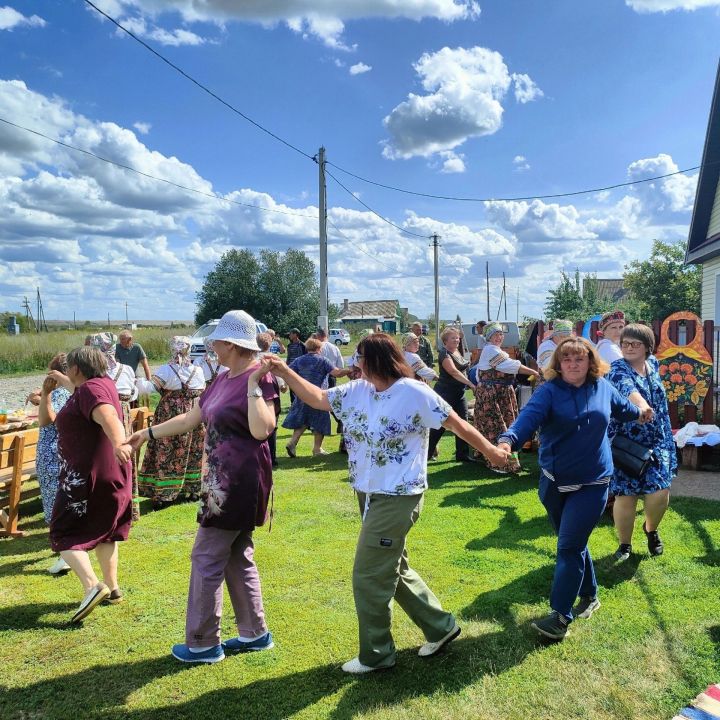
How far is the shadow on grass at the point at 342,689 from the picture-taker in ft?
9.57

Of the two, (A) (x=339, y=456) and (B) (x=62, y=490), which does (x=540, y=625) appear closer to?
(B) (x=62, y=490)

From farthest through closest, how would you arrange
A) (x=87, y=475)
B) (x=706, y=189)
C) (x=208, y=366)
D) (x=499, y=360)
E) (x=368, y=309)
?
(x=368, y=309)
(x=706, y=189)
(x=499, y=360)
(x=208, y=366)
(x=87, y=475)

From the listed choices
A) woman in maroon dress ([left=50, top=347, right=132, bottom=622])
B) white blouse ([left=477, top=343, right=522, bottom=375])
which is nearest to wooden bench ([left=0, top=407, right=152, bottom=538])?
woman in maroon dress ([left=50, top=347, right=132, bottom=622])

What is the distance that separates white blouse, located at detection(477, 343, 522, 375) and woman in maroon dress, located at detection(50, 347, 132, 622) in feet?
15.4

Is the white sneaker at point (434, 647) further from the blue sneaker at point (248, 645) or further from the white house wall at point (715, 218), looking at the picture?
the white house wall at point (715, 218)

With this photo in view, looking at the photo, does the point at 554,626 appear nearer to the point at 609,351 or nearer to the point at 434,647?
the point at 434,647

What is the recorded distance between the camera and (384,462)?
2.99 meters

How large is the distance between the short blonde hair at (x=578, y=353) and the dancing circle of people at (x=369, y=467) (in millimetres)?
10

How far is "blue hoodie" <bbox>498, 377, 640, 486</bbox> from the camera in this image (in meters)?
3.38

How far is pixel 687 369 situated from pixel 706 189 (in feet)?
→ 31.5

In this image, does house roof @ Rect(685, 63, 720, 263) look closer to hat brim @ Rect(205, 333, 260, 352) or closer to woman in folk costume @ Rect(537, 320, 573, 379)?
woman in folk costume @ Rect(537, 320, 573, 379)

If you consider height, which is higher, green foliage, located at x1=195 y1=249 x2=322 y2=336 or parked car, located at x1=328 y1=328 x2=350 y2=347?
green foliage, located at x1=195 y1=249 x2=322 y2=336

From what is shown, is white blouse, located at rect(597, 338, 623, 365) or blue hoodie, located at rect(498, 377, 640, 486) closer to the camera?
blue hoodie, located at rect(498, 377, 640, 486)

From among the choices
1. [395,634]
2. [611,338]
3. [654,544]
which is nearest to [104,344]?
[395,634]
